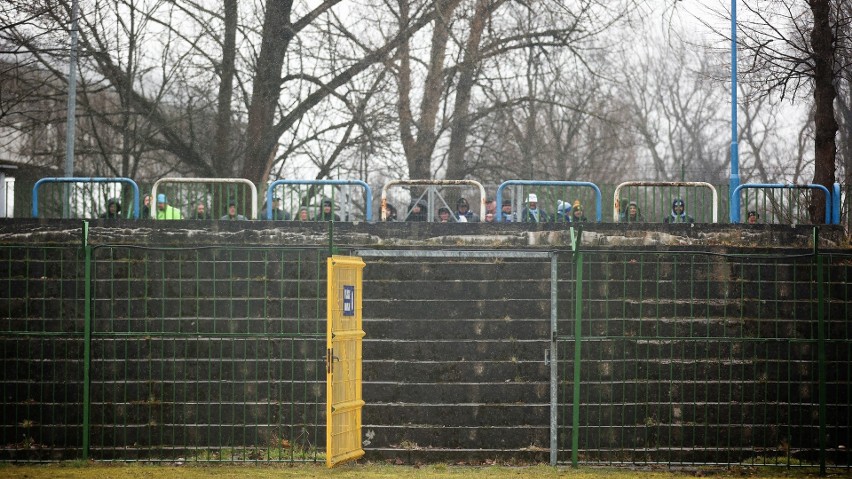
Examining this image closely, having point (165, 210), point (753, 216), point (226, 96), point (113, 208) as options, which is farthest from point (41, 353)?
point (226, 96)

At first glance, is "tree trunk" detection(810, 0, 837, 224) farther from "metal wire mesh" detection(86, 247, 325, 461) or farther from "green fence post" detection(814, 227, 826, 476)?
"metal wire mesh" detection(86, 247, 325, 461)

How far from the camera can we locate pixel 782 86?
55.5 feet

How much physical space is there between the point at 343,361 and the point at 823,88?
9.39m

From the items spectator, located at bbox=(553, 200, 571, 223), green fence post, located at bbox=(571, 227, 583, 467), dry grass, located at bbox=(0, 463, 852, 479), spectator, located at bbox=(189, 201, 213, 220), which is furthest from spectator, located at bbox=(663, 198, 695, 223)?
spectator, located at bbox=(189, 201, 213, 220)

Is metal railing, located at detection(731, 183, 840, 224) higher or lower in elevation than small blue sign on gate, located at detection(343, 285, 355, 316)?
higher

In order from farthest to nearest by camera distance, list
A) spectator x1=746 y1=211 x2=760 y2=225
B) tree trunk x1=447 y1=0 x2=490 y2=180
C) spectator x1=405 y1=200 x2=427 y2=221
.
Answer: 1. tree trunk x1=447 y1=0 x2=490 y2=180
2. spectator x1=405 y1=200 x2=427 y2=221
3. spectator x1=746 y1=211 x2=760 y2=225

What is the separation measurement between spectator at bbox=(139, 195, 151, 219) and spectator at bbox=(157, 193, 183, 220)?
0.12 meters

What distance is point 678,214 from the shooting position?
42.5 ft

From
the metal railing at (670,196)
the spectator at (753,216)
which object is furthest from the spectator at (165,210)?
the spectator at (753,216)

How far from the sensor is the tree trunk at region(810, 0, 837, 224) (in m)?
15.6

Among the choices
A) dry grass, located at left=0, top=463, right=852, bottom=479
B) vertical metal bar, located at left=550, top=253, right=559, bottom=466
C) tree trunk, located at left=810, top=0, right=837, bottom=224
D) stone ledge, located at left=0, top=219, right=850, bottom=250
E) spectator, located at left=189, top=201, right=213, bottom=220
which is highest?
tree trunk, located at left=810, top=0, right=837, bottom=224

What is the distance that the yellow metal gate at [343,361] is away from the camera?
9874mm

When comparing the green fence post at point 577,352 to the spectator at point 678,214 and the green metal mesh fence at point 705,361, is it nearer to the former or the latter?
the green metal mesh fence at point 705,361

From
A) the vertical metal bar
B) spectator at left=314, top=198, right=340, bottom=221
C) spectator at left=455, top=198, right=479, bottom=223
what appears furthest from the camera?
spectator at left=455, top=198, right=479, bottom=223
